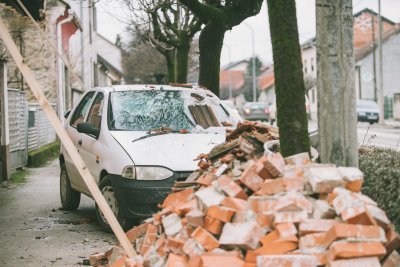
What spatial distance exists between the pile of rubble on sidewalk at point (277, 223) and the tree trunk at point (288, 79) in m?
0.35

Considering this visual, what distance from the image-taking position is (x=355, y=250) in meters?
4.08

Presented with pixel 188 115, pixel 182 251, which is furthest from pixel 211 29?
pixel 182 251

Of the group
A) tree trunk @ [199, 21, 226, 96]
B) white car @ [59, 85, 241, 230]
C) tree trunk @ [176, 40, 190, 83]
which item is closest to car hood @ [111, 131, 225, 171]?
white car @ [59, 85, 241, 230]

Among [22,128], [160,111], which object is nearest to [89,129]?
[160,111]

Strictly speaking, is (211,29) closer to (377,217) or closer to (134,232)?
(134,232)

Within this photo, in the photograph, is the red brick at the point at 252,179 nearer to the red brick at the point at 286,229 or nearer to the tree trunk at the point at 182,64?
the red brick at the point at 286,229

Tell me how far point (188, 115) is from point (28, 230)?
2.48 meters

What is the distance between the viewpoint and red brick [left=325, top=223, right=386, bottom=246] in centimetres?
414

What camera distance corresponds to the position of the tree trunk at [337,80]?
5.42 meters

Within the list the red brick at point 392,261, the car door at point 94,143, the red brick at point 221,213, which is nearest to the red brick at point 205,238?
the red brick at point 221,213

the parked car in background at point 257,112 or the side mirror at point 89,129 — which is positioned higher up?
the parked car in background at point 257,112

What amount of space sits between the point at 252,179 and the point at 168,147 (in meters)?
2.83

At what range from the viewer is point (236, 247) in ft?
14.7

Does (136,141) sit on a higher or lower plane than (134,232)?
higher
